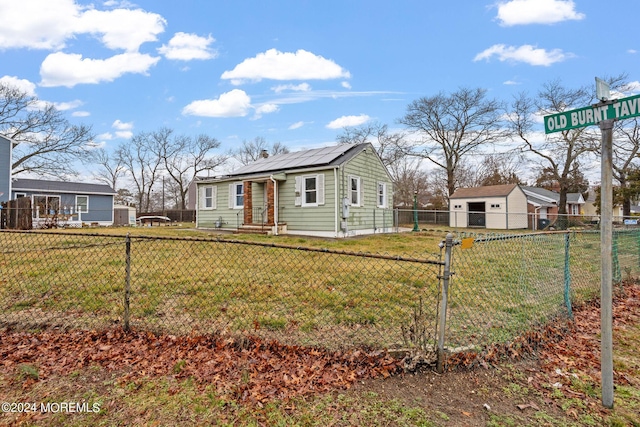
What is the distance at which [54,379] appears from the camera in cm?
256

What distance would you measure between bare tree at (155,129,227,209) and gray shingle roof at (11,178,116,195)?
1500 cm

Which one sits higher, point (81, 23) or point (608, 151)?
point (81, 23)

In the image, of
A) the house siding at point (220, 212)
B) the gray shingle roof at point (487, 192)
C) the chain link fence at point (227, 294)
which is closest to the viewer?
the chain link fence at point (227, 294)

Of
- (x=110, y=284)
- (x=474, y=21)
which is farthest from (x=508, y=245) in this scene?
(x=110, y=284)

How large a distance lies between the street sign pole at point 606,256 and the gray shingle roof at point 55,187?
2855 cm

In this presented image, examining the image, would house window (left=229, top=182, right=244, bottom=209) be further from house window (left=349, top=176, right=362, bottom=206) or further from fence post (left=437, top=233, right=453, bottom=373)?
fence post (left=437, top=233, right=453, bottom=373)

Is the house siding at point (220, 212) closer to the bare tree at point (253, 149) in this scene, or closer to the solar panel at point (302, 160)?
the solar panel at point (302, 160)

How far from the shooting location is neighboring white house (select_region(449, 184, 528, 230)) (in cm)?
2350

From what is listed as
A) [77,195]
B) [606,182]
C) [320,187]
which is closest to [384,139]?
[320,187]

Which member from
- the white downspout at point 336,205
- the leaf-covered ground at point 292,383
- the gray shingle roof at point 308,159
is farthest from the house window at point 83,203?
the leaf-covered ground at point 292,383

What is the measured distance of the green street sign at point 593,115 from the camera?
6.70ft

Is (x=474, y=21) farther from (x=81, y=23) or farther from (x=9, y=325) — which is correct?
(x=9, y=325)

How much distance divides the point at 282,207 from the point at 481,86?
24.9 metres

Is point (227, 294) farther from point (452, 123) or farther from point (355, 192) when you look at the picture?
point (452, 123)
